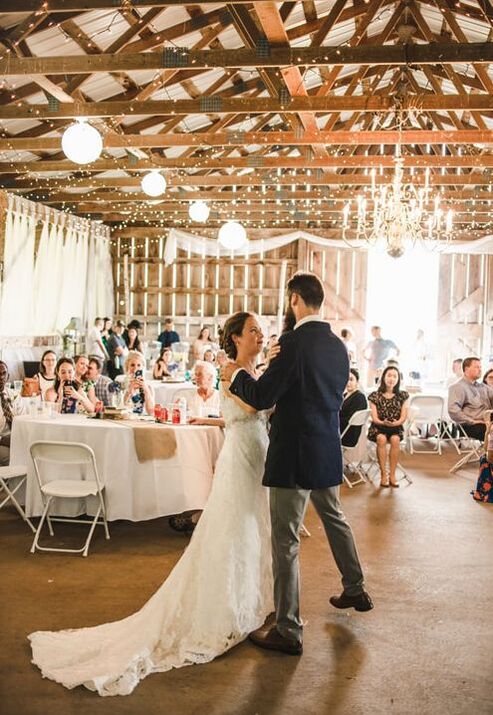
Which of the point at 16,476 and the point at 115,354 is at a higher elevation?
the point at 115,354

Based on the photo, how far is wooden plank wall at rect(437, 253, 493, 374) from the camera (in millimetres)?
14680

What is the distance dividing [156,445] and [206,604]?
6.20 feet

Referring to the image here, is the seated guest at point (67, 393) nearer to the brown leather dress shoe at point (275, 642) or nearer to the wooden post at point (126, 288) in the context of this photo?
the brown leather dress shoe at point (275, 642)

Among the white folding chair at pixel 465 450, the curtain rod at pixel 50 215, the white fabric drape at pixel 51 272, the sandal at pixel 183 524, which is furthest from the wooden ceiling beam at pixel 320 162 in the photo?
the sandal at pixel 183 524

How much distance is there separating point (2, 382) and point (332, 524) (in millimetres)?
3547

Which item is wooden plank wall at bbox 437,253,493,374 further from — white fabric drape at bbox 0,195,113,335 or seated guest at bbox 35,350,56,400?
seated guest at bbox 35,350,56,400

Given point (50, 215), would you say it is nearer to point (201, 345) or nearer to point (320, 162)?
point (201, 345)

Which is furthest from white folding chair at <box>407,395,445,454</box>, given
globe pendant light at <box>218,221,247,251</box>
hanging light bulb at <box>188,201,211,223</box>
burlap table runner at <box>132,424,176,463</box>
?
burlap table runner at <box>132,424,176,463</box>

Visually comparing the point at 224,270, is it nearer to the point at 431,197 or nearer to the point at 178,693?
the point at 431,197

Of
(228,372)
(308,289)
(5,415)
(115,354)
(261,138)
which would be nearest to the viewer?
(308,289)

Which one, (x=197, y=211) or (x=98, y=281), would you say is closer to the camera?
(x=197, y=211)

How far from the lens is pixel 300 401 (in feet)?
11.3

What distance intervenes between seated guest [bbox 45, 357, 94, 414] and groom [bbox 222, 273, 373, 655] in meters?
2.75

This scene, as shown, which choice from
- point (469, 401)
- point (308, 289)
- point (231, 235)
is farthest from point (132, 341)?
point (308, 289)
